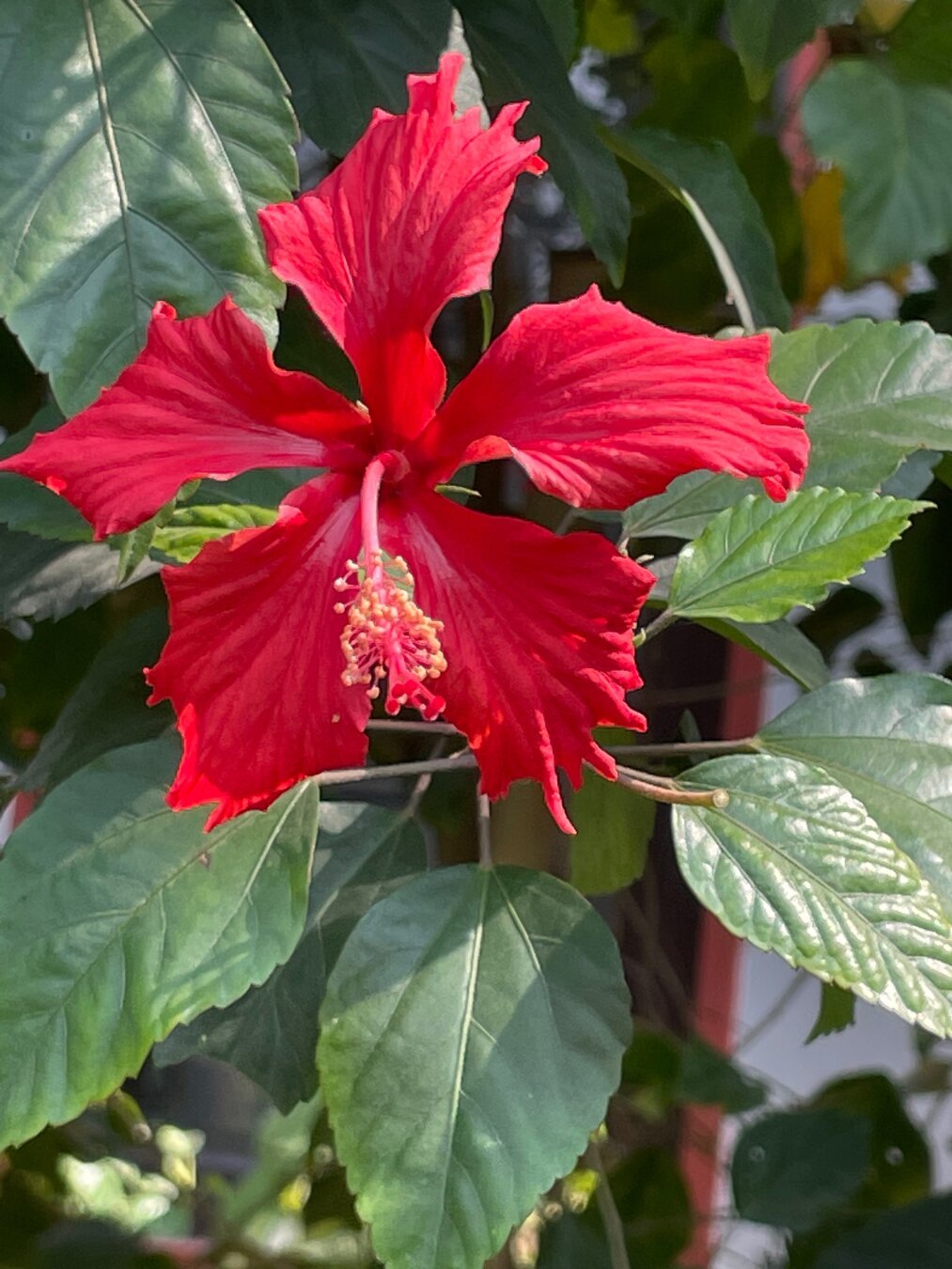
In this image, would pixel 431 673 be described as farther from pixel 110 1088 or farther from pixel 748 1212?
pixel 748 1212

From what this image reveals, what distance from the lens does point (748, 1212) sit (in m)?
0.87

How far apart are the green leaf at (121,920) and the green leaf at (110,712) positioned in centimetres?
11

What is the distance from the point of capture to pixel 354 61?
0.50m

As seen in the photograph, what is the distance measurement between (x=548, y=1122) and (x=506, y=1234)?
0.04 metres

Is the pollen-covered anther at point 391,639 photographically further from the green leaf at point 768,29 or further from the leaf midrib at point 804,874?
the green leaf at point 768,29

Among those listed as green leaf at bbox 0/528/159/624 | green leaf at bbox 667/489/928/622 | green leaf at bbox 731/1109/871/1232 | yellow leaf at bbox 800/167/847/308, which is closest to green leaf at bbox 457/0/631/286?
green leaf at bbox 667/489/928/622

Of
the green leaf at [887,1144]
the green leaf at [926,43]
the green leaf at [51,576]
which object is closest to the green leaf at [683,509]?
the green leaf at [51,576]

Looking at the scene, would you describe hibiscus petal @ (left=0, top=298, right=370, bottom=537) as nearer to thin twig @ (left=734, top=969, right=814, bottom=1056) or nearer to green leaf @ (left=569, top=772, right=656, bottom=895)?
green leaf @ (left=569, top=772, right=656, bottom=895)

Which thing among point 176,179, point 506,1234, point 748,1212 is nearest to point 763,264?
point 176,179

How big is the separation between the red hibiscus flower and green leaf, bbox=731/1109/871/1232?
648mm

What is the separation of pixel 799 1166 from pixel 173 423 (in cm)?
77

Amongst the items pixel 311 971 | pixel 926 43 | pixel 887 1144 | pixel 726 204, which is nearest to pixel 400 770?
pixel 311 971

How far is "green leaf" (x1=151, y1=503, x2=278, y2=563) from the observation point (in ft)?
1.40

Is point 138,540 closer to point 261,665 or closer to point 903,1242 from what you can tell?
point 261,665
